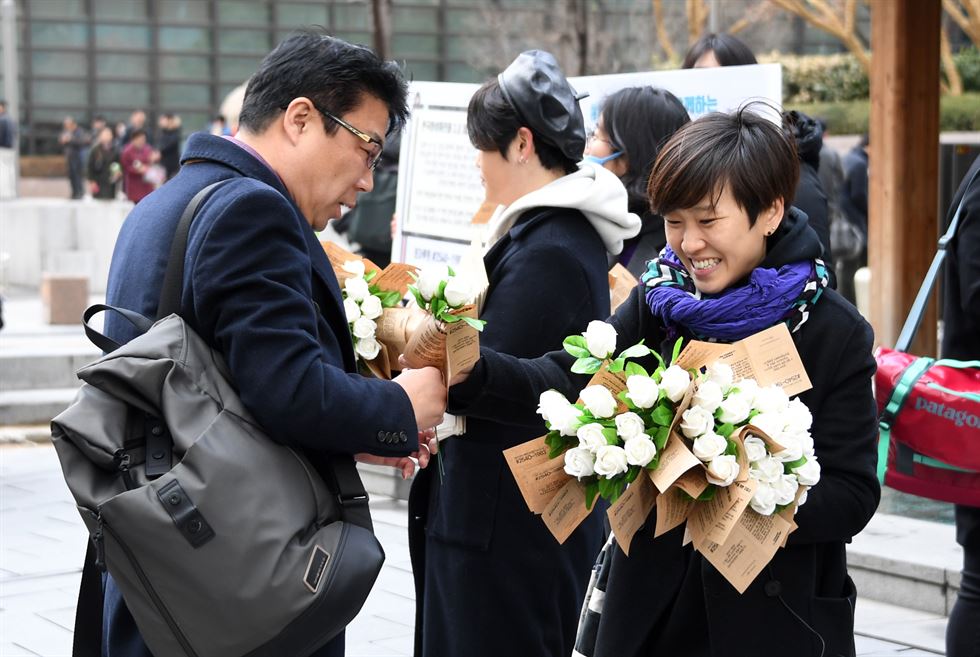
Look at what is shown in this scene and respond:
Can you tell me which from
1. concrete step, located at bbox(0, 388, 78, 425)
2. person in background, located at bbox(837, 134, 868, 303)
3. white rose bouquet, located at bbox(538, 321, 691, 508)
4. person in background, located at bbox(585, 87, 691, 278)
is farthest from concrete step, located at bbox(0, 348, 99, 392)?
white rose bouquet, located at bbox(538, 321, 691, 508)

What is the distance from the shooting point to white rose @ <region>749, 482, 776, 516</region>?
2.43 m

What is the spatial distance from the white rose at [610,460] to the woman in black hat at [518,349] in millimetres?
770

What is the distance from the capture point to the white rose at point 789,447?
2447 mm

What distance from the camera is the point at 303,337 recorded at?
2406 millimetres

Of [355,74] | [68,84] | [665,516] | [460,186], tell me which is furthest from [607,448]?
[68,84]

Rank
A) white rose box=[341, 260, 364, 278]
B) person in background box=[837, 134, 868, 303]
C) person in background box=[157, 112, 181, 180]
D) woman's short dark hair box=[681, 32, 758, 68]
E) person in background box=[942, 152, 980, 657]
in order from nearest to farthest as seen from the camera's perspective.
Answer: white rose box=[341, 260, 364, 278] → person in background box=[942, 152, 980, 657] → woman's short dark hair box=[681, 32, 758, 68] → person in background box=[837, 134, 868, 303] → person in background box=[157, 112, 181, 180]

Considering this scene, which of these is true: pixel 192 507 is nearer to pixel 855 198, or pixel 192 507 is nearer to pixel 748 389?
pixel 748 389

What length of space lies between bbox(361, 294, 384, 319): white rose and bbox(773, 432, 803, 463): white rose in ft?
3.94

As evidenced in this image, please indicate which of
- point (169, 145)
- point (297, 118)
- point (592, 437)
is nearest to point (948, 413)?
point (592, 437)

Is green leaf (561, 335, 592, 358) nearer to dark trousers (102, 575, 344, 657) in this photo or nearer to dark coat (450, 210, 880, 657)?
dark coat (450, 210, 880, 657)

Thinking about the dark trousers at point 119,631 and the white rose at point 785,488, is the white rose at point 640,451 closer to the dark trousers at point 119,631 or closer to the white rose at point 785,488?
the white rose at point 785,488

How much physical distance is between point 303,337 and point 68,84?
36.3 meters

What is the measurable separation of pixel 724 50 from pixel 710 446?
3.68m

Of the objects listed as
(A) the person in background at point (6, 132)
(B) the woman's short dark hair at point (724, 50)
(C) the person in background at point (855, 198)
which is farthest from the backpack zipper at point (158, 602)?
(A) the person in background at point (6, 132)
